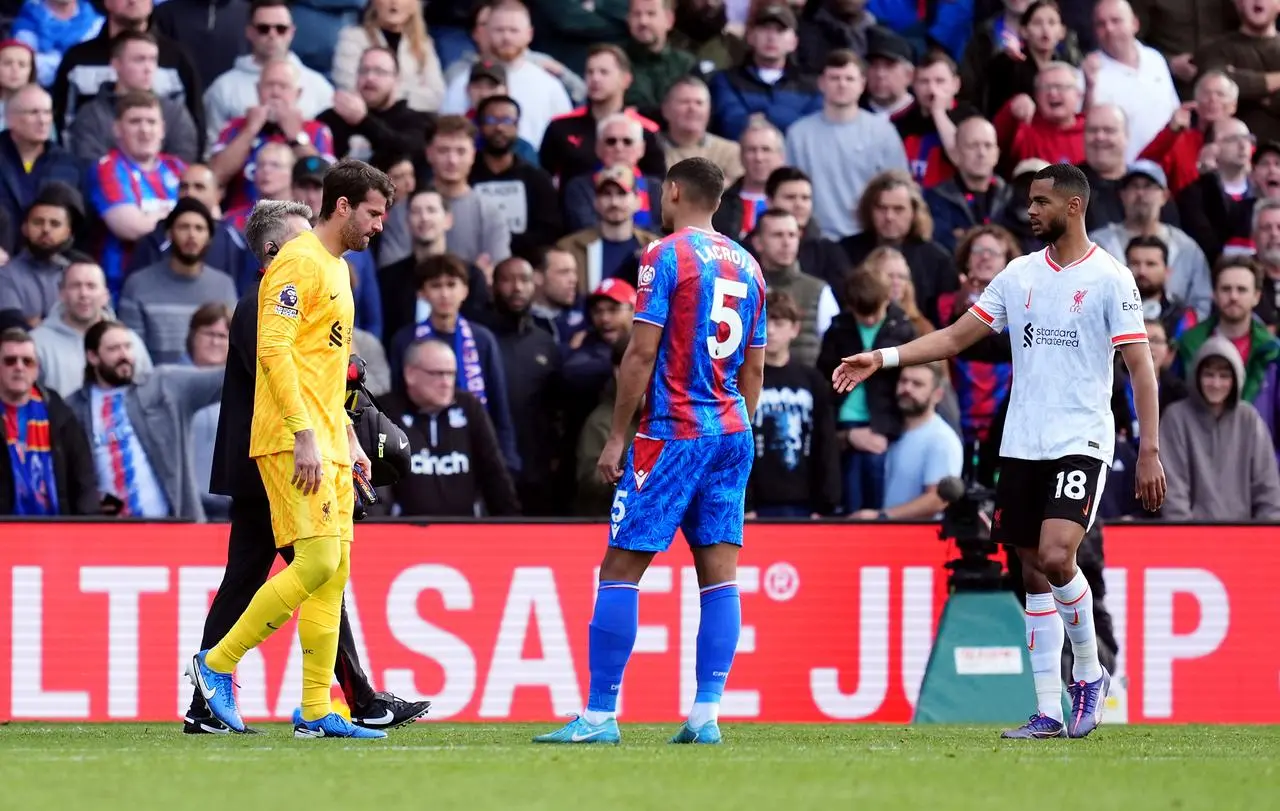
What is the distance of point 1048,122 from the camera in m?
16.7

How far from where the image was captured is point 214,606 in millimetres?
9547

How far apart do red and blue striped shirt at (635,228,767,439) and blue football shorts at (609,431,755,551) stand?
2.5 inches

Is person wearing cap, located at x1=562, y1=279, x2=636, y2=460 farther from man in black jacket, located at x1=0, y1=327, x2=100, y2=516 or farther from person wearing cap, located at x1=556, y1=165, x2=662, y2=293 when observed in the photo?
man in black jacket, located at x1=0, y1=327, x2=100, y2=516

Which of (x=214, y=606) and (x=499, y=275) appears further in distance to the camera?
(x=499, y=275)

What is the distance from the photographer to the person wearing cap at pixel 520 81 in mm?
16422

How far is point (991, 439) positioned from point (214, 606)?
450 cm

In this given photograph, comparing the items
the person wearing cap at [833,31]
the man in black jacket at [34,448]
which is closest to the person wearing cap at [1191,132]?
the person wearing cap at [833,31]

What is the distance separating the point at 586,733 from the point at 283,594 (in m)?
1.33

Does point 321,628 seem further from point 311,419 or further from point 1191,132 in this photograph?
point 1191,132

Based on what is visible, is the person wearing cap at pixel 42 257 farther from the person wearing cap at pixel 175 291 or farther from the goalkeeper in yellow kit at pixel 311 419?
the goalkeeper in yellow kit at pixel 311 419

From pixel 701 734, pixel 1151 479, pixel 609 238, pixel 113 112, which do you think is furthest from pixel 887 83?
pixel 701 734

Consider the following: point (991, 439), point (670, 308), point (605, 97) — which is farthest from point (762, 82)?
point (670, 308)

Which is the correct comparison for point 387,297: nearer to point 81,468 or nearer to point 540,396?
point 540,396

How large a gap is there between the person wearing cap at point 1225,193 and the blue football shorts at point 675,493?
28.3 ft
